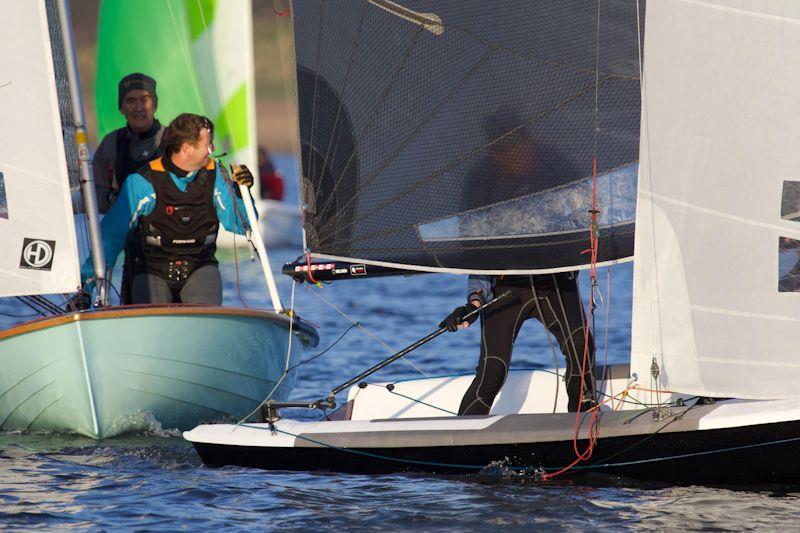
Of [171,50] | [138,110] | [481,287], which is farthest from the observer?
Answer: [171,50]

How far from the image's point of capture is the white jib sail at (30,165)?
20.4 feet

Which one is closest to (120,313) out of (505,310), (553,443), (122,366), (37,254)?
(122,366)

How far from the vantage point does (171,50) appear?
11.8 m

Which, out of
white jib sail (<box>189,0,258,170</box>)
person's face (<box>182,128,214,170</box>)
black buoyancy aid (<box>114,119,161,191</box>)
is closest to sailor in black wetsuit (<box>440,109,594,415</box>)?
person's face (<box>182,128,214,170</box>)

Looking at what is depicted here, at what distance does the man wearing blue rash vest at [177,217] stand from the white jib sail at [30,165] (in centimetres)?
30

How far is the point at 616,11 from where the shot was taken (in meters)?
5.26

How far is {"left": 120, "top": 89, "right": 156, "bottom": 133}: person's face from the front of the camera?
7082mm

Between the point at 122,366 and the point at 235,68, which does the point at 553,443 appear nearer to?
the point at 122,366

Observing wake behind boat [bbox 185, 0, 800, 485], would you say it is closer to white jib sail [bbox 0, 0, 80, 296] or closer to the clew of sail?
white jib sail [bbox 0, 0, 80, 296]

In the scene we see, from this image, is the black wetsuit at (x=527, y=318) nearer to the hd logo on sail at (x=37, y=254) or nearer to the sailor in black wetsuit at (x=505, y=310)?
the sailor in black wetsuit at (x=505, y=310)

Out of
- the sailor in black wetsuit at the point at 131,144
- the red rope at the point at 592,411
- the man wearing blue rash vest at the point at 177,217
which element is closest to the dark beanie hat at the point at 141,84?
the sailor in black wetsuit at the point at 131,144

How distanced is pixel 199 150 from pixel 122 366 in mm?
1023

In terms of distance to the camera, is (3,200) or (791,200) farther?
(3,200)

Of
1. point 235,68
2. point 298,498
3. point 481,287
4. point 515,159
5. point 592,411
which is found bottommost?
point 298,498
